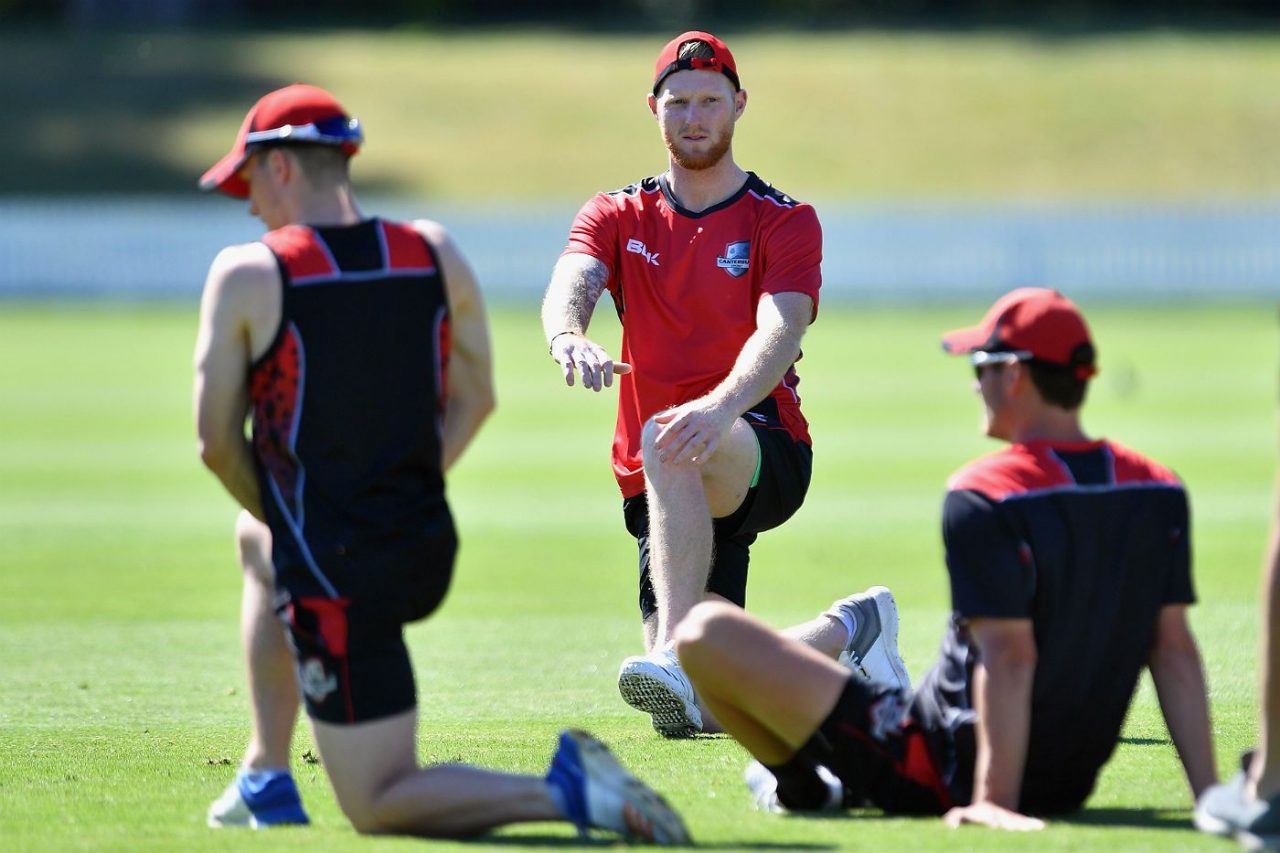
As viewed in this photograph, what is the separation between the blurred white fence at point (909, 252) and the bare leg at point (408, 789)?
31.2 m

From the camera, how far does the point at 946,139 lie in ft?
176

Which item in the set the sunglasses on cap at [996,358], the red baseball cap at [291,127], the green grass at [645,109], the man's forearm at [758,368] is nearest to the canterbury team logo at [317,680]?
the red baseball cap at [291,127]

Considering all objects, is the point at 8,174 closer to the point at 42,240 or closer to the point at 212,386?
the point at 42,240

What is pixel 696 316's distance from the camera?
7.41 meters

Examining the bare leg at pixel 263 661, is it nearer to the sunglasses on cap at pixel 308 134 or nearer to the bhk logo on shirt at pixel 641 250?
the sunglasses on cap at pixel 308 134

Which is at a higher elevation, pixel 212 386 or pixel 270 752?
pixel 212 386

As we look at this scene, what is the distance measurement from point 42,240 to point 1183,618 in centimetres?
3510

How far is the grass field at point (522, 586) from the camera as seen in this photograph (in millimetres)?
5629

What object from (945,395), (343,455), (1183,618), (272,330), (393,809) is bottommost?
(945,395)

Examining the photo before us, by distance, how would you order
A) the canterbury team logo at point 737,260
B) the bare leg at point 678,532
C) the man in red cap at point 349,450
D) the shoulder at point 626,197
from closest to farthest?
the man in red cap at point 349,450, the bare leg at point 678,532, the canterbury team logo at point 737,260, the shoulder at point 626,197

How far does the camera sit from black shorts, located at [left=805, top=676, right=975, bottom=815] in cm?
518

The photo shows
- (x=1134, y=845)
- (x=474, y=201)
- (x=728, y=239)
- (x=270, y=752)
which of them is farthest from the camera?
(x=474, y=201)

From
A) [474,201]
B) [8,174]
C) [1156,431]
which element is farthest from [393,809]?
[8,174]

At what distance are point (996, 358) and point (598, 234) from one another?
9.35 feet
